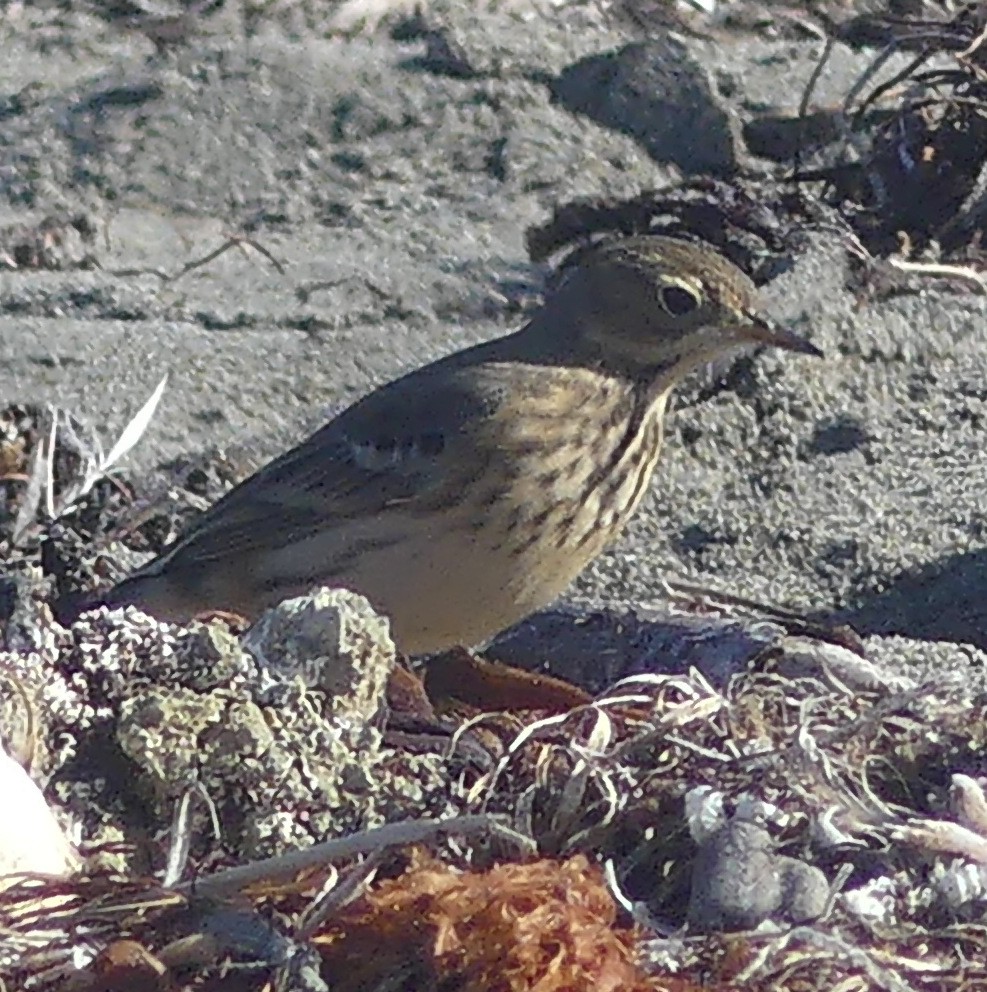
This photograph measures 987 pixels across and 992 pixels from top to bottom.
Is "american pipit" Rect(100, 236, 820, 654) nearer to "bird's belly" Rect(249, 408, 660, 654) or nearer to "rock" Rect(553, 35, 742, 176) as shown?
"bird's belly" Rect(249, 408, 660, 654)

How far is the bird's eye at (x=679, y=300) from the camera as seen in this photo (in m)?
5.95

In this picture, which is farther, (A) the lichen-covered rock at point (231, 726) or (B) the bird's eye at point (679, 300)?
(B) the bird's eye at point (679, 300)

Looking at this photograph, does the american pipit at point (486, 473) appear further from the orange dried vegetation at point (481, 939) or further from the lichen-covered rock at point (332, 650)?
the orange dried vegetation at point (481, 939)

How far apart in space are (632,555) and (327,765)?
8.77 feet

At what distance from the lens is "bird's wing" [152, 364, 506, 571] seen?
5859 millimetres

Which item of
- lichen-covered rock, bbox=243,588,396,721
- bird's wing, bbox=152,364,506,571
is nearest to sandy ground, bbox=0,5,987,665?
bird's wing, bbox=152,364,506,571

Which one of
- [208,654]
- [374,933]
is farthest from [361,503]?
[374,933]

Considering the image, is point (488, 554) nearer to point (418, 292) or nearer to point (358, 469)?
point (358, 469)

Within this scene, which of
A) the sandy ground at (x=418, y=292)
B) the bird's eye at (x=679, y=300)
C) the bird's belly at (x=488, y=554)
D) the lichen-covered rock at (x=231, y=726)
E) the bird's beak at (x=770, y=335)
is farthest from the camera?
the sandy ground at (x=418, y=292)

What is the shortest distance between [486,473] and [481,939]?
2578 millimetres

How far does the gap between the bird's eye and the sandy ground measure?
57cm

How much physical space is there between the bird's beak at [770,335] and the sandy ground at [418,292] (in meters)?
0.55

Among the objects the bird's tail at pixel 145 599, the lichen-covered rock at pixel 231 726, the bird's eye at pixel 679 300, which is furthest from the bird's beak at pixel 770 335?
the lichen-covered rock at pixel 231 726

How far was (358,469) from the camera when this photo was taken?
5.98 m
